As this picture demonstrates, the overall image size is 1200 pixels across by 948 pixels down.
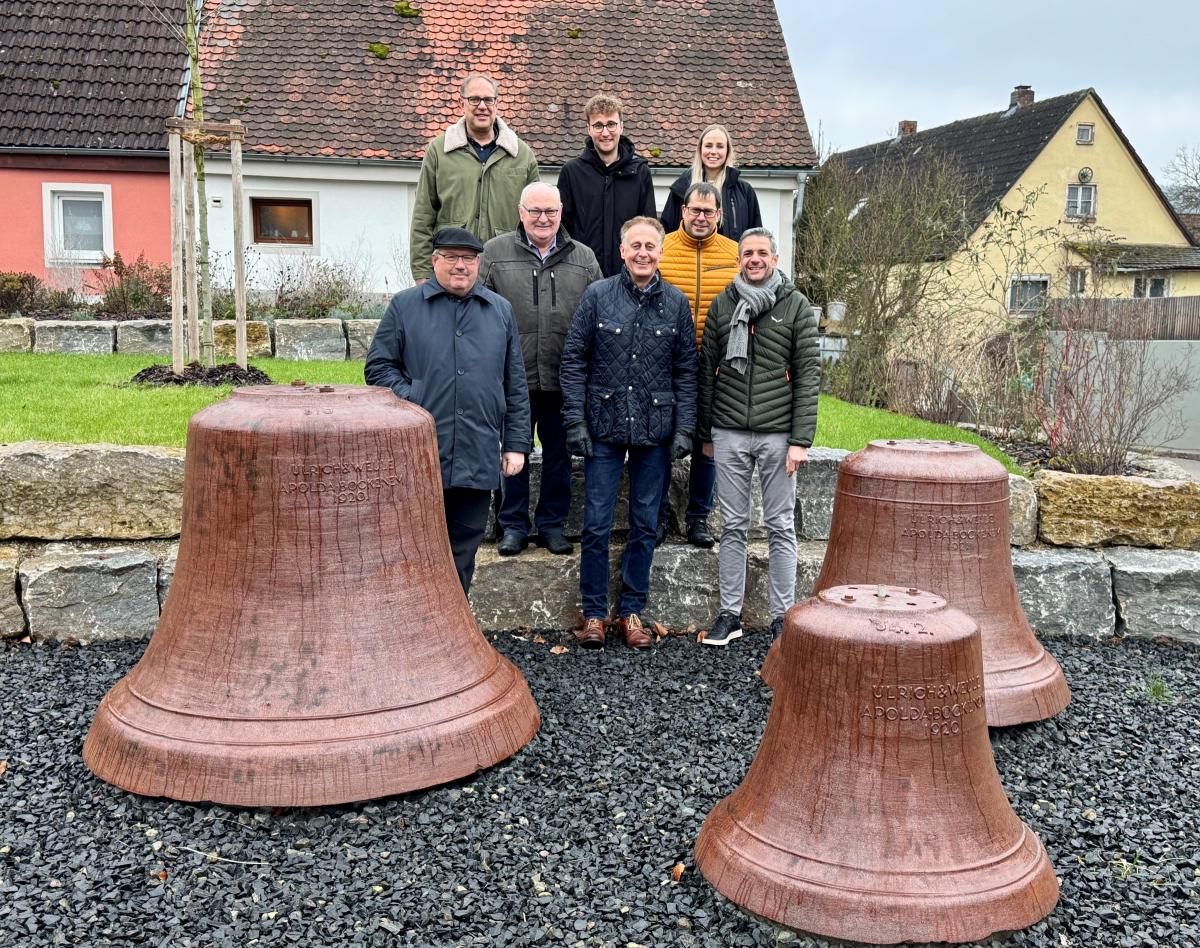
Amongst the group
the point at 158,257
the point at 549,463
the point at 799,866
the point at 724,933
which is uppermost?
the point at 158,257

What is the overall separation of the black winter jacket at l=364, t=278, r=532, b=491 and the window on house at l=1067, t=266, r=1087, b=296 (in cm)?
695

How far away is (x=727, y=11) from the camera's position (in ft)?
64.0

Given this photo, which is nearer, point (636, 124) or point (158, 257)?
point (636, 124)

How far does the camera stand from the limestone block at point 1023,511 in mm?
5969

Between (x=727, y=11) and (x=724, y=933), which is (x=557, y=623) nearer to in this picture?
(x=724, y=933)

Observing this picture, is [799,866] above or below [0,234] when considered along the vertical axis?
below

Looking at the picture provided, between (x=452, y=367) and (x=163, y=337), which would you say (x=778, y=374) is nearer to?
(x=452, y=367)

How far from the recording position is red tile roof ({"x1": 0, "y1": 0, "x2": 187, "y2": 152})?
1817 centimetres

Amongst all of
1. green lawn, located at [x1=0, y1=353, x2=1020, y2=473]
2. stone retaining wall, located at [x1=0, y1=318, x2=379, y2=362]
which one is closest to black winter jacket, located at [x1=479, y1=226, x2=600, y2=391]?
green lawn, located at [x1=0, y1=353, x2=1020, y2=473]

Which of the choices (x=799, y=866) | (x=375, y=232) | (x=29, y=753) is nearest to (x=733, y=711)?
(x=799, y=866)

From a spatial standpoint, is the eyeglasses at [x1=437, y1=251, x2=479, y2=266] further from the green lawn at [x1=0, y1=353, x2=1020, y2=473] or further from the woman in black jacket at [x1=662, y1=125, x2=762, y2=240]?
the green lawn at [x1=0, y1=353, x2=1020, y2=473]

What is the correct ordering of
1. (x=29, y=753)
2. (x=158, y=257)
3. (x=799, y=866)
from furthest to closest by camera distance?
(x=158, y=257) < (x=29, y=753) < (x=799, y=866)

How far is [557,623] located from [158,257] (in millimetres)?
15248

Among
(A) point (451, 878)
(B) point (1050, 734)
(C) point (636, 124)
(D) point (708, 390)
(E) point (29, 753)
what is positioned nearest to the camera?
(A) point (451, 878)
